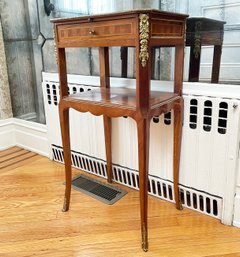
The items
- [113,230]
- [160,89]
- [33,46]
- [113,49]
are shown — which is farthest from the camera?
[33,46]

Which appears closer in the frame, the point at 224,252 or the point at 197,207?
the point at 224,252

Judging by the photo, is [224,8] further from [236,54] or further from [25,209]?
[25,209]

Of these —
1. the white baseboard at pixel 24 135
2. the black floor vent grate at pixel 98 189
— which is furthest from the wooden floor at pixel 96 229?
the white baseboard at pixel 24 135

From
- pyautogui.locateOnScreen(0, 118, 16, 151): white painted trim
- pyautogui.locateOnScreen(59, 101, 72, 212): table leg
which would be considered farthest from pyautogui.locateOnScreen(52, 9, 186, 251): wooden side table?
pyautogui.locateOnScreen(0, 118, 16, 151): white painted trim

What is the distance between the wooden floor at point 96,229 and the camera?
1.10 m

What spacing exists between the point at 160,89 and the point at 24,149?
1311 millimetres

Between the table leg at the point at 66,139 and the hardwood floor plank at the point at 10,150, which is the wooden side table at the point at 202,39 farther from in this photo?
the hardwood floor plank at the point at 10,150

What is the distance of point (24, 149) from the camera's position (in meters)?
2.16

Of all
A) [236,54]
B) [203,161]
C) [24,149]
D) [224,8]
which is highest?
[224,8]

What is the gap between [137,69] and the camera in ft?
3.09

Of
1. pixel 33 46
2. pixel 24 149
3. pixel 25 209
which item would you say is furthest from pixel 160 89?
pixel 24 149

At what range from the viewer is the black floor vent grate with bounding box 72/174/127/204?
1.46m

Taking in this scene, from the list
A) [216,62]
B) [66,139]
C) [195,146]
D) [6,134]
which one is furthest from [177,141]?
[6,134]

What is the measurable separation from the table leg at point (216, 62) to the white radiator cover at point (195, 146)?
0.09 m
